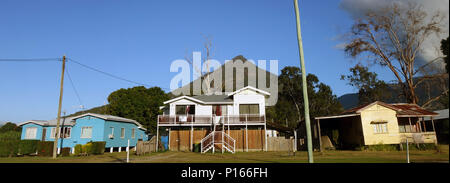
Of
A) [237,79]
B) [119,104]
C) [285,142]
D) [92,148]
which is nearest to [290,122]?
[237,79]

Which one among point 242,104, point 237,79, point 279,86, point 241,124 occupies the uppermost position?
point 237,79

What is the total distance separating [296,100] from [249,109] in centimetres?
2688

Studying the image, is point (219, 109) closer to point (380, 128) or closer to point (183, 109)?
point (183, 109)

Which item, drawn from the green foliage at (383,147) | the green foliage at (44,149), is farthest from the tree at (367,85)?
the green foliage at (44,149)

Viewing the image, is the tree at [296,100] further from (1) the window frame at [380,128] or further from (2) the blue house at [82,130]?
(2) the blue house at [82,130]

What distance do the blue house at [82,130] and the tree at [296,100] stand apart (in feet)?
109

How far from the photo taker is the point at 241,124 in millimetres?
27000

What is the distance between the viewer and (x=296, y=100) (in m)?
53.1

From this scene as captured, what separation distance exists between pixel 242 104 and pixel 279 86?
26.6 metres
